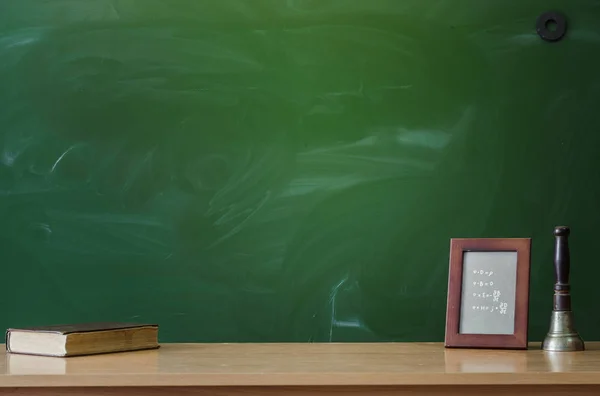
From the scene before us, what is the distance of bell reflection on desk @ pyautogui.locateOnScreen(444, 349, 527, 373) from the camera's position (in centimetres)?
149

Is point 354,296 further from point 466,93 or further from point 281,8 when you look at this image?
point 281,8

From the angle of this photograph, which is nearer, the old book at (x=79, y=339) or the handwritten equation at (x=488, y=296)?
the old book at (x=79, y=339)

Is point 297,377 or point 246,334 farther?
point 246,334

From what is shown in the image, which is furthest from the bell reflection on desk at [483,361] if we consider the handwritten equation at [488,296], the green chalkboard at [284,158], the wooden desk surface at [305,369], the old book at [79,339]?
the old book at [79,339]

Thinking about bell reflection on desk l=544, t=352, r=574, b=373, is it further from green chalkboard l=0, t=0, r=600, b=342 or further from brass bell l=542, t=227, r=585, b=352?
green chalkboard l=0, t=0, r=600, b=342

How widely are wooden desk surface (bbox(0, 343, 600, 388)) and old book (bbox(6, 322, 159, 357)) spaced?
25 millimetres

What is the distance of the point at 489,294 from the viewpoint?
71.9 inches

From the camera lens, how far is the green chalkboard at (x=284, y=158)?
2039mm

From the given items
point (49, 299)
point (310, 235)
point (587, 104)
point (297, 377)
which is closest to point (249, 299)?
point (310, 235)

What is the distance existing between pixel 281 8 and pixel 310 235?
555 millimetres

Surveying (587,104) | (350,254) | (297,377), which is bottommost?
(297,377)

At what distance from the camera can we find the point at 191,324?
6.68 ft

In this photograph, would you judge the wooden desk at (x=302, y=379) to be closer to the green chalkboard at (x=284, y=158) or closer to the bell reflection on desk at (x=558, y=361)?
the bell reflection on desk at (x=558, y=361)

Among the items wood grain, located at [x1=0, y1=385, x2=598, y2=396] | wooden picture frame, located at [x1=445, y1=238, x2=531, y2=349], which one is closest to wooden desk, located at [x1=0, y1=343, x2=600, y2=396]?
wood grain, located at [x1=0, y1=385, x2=598, y2=396]
